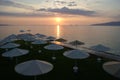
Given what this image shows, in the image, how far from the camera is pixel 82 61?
14047 mm

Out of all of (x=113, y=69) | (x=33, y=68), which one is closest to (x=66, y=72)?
(x=33, y=68)

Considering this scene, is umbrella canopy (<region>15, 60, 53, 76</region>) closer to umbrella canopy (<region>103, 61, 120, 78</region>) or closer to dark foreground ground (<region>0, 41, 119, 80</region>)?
dark foreground ground (<region>0, 41, 119, 80</region>)

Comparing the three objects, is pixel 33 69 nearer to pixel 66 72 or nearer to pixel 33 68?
pixel 33 68

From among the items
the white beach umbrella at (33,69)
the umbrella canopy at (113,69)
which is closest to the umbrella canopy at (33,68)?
the white beach umbrella at (33,69)

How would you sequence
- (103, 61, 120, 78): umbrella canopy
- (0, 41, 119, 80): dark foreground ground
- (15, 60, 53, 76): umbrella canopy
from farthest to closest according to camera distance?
(0, 41, 119, 80): dark foreground ground → (15, 60, 53, 76): umbrella canopy → (103, 61, 120, 78): umbrella canopy

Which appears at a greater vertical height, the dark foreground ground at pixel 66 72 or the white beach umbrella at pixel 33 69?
the white beach umbrella at pixel 33 69

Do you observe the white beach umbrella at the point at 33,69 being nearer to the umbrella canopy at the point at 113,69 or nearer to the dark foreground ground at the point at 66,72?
the dark foreground ground at the point at 66,72

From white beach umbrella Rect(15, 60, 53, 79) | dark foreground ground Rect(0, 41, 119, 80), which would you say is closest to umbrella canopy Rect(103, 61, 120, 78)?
dark foreground ground Rect(0, 41, 119, 80)

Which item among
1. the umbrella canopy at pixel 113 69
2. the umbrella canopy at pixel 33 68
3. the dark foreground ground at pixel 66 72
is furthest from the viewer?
the dark foreground ground at pixel 66 72

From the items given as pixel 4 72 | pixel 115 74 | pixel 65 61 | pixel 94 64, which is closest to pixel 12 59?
pixel 4 72

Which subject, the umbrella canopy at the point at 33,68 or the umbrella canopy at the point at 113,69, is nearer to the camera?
the umbrella canopy at the point at 113,69

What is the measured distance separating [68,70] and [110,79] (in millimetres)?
3553

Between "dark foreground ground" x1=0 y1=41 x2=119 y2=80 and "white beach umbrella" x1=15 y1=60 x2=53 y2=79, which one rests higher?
"white beach umbrella" x1=15 y1=60 x2=53 y2=79

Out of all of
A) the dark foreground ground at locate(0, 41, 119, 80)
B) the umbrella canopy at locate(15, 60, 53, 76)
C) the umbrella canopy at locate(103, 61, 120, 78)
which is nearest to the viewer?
the umbrella canopy at locate(103, 61, 120, 78)
